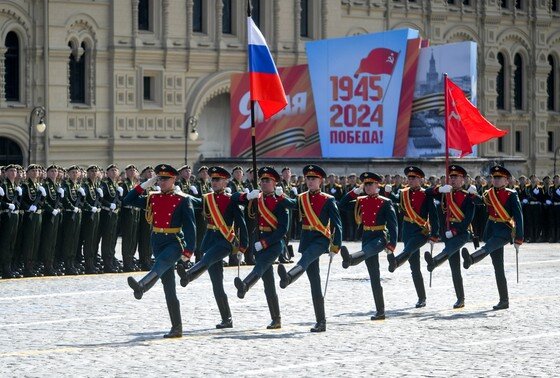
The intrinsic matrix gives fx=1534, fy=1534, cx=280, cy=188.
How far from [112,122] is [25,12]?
4512 millimetres

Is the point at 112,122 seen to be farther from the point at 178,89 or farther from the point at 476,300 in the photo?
the point at 476,300

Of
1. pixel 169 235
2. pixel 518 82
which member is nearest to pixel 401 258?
pixel 169 235

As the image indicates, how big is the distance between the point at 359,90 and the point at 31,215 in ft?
67.1

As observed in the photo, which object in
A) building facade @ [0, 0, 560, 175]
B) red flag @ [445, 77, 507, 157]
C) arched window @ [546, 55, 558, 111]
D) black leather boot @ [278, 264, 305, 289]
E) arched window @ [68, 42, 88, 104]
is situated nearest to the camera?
black leather boot @ [278, 264, 305, 289]

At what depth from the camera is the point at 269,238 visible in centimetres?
1606

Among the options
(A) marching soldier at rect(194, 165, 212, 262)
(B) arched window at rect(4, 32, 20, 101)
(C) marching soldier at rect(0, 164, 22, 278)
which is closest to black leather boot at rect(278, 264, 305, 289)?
(C) marching soldier at rect(0, 164, 22, 278)

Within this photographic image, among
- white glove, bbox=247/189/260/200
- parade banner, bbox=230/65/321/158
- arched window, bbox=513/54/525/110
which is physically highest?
arched window, bbox=513/54/525/110

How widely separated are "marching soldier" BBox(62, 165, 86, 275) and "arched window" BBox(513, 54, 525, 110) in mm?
38608

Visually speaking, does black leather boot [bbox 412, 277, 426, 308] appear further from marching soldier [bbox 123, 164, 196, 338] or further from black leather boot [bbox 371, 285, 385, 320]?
marching soldier [bbox 123, 164, 196, 338]

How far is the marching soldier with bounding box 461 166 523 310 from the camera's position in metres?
18.6

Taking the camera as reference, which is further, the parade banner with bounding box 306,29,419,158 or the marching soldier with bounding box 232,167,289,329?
the parade banner with bounding box 306,29,419,158

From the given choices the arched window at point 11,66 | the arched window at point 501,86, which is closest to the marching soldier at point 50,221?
the arched window at point 11,66

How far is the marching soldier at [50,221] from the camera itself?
2284cm

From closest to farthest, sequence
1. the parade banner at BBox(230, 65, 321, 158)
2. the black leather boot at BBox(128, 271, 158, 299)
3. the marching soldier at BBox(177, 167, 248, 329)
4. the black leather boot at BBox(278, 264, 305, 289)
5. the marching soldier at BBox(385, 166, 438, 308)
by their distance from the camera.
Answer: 1. the black leather boot at BBox(128, 271, 158, 299)
2. the black leather boot at BBox(278, 264, 305, 289)
3. the marching soldier at BBox(177, 167, 248, 329)
4. the marching soldier at BBox(385, 166, 438, 308)
5. the parade banner at BBox(230, 65, 321, 158)
